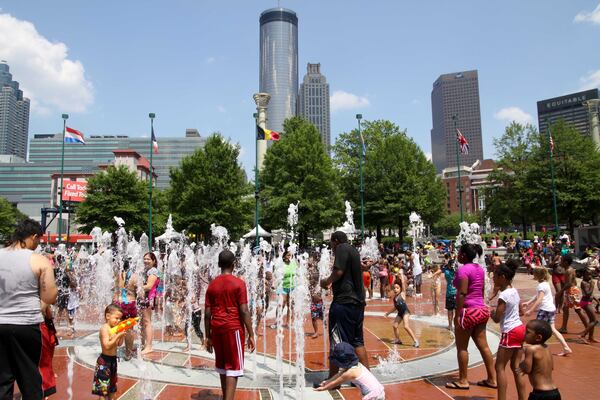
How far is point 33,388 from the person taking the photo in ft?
11.8

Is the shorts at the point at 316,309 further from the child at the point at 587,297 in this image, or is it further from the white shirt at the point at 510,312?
the child at the point at 587,297

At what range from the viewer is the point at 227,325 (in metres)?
4.71

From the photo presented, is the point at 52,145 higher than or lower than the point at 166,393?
higher

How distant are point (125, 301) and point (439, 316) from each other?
850 centimetres

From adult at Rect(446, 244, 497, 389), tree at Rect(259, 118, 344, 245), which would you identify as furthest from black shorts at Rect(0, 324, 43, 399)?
tree at Rect(259, 118, 344, 245)

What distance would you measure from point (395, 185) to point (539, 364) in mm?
37161

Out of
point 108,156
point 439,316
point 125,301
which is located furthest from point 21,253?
point 108,156

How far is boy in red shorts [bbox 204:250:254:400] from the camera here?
183 inches

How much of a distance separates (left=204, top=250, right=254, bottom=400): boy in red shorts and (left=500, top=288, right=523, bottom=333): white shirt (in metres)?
3.02

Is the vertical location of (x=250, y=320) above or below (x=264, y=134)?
below

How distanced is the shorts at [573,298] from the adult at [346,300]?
5.91m

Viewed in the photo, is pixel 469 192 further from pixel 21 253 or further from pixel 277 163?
pixel 21 253

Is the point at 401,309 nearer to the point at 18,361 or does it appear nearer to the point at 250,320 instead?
the point at 250,320

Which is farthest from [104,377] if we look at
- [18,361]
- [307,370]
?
[307,370]
